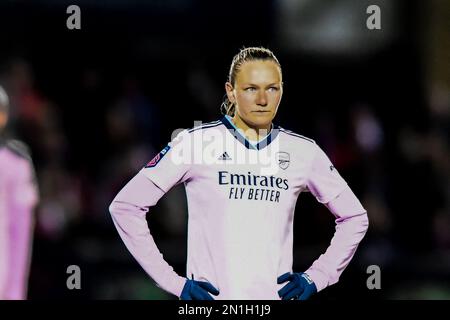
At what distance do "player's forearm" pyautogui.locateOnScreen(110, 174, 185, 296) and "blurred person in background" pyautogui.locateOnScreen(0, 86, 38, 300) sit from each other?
2.56 meters

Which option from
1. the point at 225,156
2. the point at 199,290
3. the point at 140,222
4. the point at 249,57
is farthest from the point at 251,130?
the point at 199,290

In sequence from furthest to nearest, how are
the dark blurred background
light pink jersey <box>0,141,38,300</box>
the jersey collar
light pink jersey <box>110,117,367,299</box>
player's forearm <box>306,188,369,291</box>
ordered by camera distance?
1. the dark blurred background
2. light pink jersey <box>0,141,38,300</box>
3. player's forearm <box>306,188,369,291</box>
4. the jersey collar
5. light pink jersey <box>110,117,367,299</box>

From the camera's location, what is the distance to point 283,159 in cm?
549

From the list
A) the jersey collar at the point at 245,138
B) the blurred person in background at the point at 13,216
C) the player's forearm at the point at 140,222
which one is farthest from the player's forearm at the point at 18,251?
the jersey collar at the point at 245,138

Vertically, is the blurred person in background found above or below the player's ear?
below

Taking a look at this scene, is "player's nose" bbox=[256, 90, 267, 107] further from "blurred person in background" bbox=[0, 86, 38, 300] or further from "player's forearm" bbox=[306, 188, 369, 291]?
"blurred person in background" bbox=[0, 86, 38, 300]

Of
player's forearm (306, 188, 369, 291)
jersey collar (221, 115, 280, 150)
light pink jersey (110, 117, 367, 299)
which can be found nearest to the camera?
light pink jersey (110, 117, 367, 299)

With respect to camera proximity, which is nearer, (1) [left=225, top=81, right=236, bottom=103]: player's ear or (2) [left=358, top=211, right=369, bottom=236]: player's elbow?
(1) [left=225, top=81, right=236, bottom=103]: player's ear

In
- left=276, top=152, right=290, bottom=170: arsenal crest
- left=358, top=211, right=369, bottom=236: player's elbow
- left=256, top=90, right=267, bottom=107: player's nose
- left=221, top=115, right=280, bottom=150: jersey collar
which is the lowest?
left=358, top=211, right=369, bottom=236: player's elbow

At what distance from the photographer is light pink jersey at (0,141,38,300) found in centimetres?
784

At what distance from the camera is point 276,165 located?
5.47 meters

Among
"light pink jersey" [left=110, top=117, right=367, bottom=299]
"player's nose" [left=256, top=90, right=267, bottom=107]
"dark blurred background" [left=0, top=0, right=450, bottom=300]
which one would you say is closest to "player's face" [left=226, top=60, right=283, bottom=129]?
"player's nose" [left=256, top=90, right=267, bottom=107]

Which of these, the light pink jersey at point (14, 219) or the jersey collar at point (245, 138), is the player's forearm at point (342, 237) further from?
the light pink jersey at point (14, 219)
